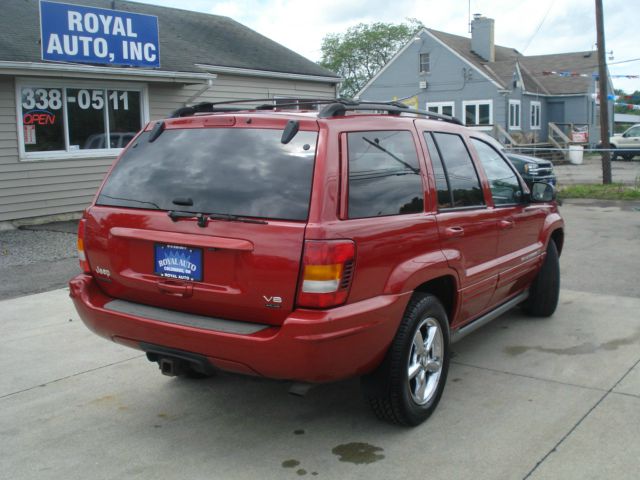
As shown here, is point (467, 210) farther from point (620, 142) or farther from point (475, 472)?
point (620, 142)

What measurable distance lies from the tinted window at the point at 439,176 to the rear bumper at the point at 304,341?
883 mm

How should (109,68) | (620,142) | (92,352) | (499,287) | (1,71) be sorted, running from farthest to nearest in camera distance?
(620,142), (109,68), (1,71), (92,352), (499,287)

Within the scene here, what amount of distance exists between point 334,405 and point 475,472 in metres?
1.16

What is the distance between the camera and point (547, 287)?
20.1 ft

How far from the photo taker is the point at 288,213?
3455 millimetres

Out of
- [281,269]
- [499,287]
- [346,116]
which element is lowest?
[499,287]

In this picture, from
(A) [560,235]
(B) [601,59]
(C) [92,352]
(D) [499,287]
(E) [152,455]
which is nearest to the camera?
(E) [152,455]

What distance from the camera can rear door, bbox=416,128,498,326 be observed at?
14.2 feet

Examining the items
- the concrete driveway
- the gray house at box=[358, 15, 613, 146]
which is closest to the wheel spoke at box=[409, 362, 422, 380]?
the concrete driveway

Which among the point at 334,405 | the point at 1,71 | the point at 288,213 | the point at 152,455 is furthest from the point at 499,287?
the point at 1,71

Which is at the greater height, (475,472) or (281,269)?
(281,269)

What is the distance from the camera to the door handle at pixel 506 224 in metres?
5.02

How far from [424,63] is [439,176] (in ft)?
115

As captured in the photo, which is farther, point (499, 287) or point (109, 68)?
point (109, 68)
